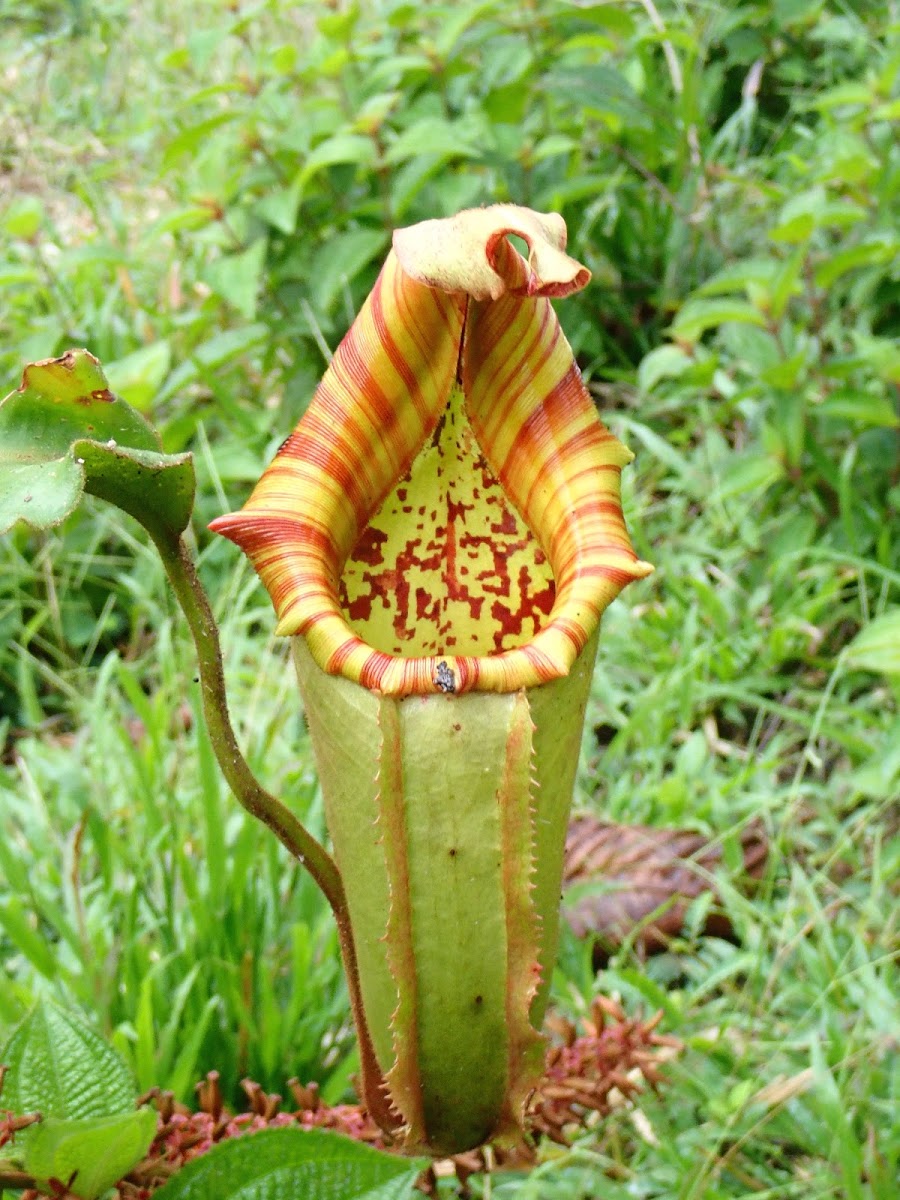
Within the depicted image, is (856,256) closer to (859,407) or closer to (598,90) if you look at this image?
(859,407)

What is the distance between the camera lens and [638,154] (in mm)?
2857

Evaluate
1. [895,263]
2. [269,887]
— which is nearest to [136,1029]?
[269,887]

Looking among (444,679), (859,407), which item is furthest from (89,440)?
(859,407)

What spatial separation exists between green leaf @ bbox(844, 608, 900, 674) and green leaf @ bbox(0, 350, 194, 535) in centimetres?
97

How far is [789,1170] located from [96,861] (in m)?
1.10

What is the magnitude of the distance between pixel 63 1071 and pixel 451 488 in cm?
54

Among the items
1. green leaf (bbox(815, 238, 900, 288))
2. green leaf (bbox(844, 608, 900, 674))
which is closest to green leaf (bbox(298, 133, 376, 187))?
green leaf (bbox(815, 238, 900, 288))

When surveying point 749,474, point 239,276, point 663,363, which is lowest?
point 749,474

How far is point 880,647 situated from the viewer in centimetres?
142

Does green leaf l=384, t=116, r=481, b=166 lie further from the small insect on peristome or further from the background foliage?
the small insect on peristome

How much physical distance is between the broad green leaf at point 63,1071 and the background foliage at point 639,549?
0.39 metres

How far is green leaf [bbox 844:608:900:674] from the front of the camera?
54.5 inches

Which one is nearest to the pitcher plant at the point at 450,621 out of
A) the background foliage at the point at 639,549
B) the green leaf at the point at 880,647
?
the background foliage at the point at 639,549

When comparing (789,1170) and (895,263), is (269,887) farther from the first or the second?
(895,263)
